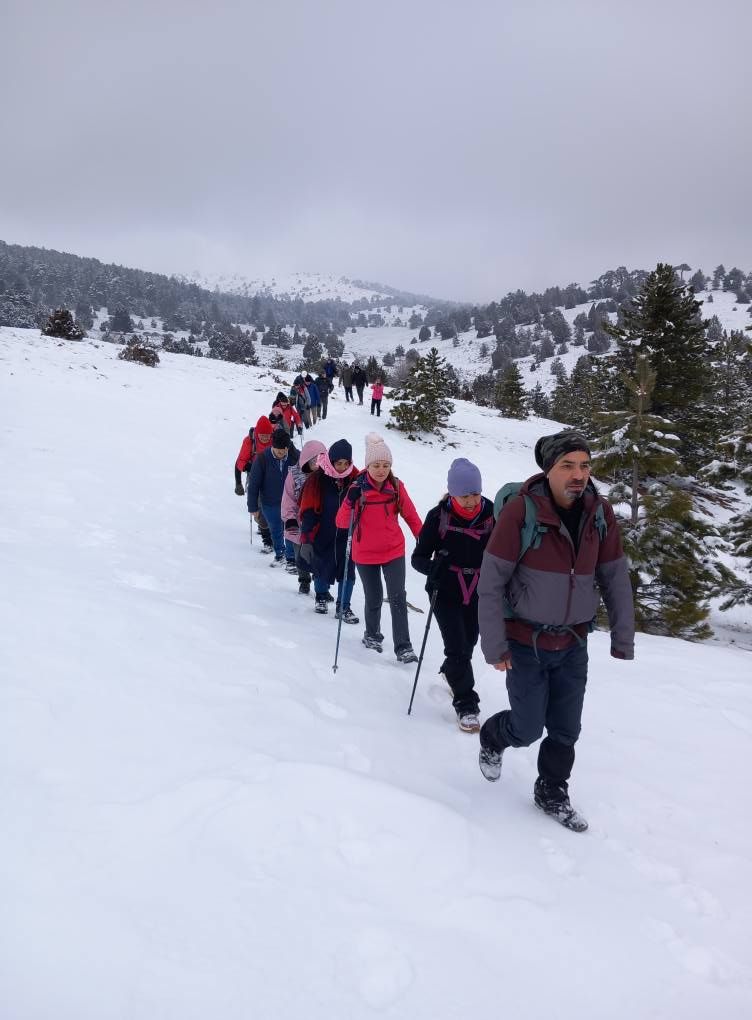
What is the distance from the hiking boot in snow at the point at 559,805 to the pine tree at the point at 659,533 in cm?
764

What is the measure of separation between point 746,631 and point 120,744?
16.7 meters

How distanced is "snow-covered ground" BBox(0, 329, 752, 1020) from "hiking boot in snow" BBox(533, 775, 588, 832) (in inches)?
2.6

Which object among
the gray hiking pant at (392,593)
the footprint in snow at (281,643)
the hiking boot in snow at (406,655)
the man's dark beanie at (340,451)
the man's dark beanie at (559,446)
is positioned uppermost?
the man's dark beanie at (559,446)

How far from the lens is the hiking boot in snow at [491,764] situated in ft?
11.2

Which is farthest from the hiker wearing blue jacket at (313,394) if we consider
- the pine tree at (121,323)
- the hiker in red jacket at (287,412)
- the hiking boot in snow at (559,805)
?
the pine tree at (121,323)

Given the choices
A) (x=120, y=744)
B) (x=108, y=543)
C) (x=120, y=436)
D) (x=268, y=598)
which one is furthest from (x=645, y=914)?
(x=120, y=436)

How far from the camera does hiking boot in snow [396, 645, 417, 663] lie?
205 inches

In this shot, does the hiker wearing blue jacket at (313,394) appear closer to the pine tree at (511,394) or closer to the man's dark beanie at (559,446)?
the man's dark beanie at (559,446)

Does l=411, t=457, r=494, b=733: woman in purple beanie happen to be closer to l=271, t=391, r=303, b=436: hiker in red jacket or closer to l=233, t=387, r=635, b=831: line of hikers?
l=233, t=387, r=635, b=831: line of hikers

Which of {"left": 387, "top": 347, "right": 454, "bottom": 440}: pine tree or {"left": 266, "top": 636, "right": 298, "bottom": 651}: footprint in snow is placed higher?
{"left": 387, "top": 347, "right": 454, "bottom": 440}: pine tree

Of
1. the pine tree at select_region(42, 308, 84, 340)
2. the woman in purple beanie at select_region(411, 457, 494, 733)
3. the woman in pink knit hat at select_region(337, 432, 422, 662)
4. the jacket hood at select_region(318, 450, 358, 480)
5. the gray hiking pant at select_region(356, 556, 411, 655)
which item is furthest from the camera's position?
the pine tree at select_region(42, 308, 84, 340)

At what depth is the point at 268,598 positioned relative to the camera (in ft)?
21.2

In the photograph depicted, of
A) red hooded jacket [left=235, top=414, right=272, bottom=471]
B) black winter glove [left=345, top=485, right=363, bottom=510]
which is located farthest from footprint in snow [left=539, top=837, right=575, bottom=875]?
red hooded jacket [left=235, top=414, right=272, bottom=471]

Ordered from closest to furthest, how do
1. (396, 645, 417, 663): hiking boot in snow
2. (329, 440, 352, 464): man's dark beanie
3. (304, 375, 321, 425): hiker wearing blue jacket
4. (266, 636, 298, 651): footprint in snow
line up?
(266, 636, 298, 651): footprint in snow → (396, 645, 417, 663): hiking boot in snow → (329, 440, 352, 464): man's dark beanie → (304, 375, 321, 425): hiker wearing blue jacket
